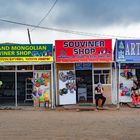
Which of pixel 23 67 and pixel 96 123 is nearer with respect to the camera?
pixel 96 123

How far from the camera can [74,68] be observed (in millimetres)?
28438

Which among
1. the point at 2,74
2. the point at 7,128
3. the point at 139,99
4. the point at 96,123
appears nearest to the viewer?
the point at 7,128

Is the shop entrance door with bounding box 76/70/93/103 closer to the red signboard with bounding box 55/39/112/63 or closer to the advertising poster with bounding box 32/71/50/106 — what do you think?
the red signboard with bounding box 55/39/112/63

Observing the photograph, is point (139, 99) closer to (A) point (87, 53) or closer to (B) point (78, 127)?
(A) point (87, 53)

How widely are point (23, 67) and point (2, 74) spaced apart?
6.99 feet

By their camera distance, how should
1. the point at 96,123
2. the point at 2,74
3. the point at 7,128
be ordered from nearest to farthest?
the point at 7,128, the point at 96,123, the point at 2,74

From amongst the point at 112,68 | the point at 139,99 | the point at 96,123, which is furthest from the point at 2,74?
the point at 96,123

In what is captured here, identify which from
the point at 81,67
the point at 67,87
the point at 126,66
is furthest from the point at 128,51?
the point at 67,87

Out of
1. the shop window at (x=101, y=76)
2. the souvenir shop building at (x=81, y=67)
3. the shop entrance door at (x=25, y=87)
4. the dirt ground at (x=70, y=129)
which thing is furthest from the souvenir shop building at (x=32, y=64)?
the dirt ground at (x=70, y=129)

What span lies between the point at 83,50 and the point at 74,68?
1421mm

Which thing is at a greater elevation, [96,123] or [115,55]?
[115,55]

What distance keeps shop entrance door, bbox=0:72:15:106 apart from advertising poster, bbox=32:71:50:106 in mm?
1999

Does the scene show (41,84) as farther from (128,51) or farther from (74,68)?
(128,51)

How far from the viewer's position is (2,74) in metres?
29.5
